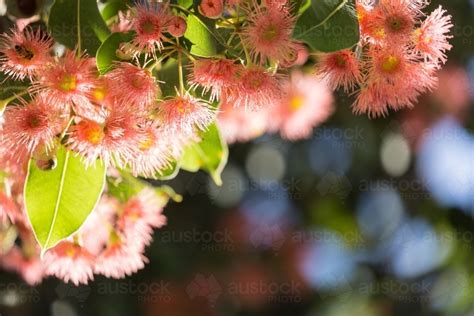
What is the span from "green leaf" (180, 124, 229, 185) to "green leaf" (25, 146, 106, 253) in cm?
18

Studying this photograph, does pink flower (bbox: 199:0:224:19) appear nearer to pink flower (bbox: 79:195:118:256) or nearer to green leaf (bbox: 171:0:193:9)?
green leaf (bbox: 171:0:193:9)

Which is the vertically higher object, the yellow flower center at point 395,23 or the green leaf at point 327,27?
the green leaf at point 327,27

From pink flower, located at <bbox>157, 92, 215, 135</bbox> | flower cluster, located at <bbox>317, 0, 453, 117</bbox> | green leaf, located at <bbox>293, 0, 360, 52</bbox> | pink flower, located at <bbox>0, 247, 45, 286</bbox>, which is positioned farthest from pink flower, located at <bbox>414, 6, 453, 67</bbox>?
pink flower, located at <bbox>0, 247, 45, 286</bbox>

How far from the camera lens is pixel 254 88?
3.31ft

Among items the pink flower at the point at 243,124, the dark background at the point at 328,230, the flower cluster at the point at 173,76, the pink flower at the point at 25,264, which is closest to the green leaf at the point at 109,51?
the flower cluster at the point at 173,76

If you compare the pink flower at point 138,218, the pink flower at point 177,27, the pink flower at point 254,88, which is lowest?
the pink flower at point 138,218

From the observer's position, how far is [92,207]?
1.12 metres

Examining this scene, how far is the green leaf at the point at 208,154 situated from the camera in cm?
126

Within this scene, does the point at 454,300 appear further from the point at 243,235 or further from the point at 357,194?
the point at 243,235

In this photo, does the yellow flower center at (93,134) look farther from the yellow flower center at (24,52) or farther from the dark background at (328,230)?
the dark background at (328,230)

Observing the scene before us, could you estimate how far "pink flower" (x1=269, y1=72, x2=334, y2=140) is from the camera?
1.66 meters

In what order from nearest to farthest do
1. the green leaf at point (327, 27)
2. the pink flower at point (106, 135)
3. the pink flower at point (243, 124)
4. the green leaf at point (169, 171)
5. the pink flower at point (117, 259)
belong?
1. the green leaf at point (327, 27)
2. the pink flower at point (106, 135)
3. the green leaf at point (169, 171)
4. the pink flower at point (117, 259)
5. the pink flower at point (243, 124)

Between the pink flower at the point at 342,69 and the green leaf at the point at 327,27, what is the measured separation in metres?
0.09

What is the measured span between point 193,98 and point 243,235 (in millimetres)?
1225
